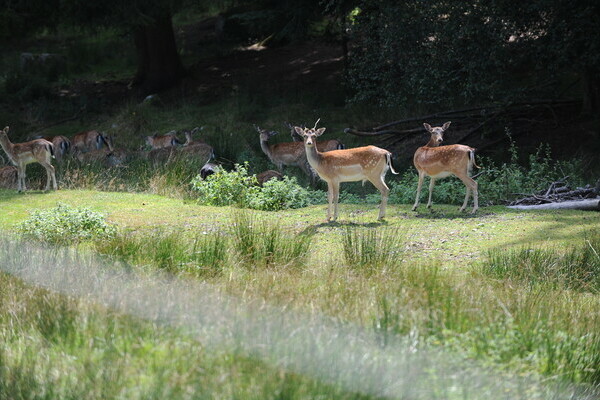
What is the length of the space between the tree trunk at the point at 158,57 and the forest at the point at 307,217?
0.07 metres

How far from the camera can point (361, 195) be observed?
1530cm

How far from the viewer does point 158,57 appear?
978 inches

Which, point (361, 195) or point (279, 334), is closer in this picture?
point (279, 334)

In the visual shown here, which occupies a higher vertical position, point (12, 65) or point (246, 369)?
point (12, 65)

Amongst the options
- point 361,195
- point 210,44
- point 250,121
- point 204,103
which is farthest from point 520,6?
point 210,44

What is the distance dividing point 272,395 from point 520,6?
12.8 meters

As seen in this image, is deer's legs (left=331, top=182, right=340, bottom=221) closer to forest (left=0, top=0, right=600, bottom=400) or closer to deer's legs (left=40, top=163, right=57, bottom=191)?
forest (left=0, top=0, right=600, bottom=400)

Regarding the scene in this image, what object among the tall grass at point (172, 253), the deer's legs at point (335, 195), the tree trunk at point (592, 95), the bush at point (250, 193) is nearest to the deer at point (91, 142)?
the bush at point (250, 193)

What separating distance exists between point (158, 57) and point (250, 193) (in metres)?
13.5

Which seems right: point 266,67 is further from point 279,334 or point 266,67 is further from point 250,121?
point 279,334

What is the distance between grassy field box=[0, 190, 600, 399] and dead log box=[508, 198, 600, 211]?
1.84 m

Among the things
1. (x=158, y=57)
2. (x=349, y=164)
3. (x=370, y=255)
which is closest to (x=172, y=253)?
(x=370, y=255)

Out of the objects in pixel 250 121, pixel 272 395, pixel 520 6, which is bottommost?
pixel 272 395

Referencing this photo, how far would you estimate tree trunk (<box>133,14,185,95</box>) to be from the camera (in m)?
24.5
